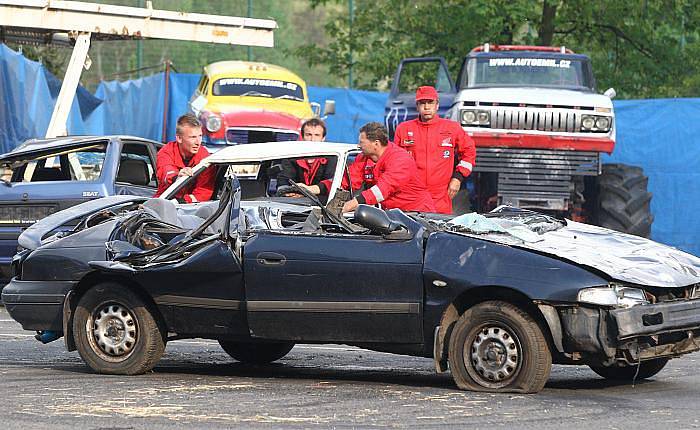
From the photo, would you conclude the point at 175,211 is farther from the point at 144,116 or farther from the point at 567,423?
the point at 144,116

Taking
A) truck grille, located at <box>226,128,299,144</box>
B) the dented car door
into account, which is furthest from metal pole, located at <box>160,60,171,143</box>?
the dented car door

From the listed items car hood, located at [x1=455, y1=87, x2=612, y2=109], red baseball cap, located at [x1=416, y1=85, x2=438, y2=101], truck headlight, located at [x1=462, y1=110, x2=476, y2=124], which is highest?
car hood, located at [x1=455, y1=87, x2=612, y2=109]

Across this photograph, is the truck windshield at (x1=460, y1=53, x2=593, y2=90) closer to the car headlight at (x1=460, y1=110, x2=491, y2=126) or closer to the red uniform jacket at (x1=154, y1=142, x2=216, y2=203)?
the car headlight at (x1=460, y1=110, x2=491, y2=126)

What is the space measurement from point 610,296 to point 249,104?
14.9 metres

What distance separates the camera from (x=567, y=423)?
743cm

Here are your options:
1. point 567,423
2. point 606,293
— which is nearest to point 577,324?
point 606,293

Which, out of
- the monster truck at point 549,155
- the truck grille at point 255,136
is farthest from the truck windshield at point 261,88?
the monster truck at point 549,155

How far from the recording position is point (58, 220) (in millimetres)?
10508

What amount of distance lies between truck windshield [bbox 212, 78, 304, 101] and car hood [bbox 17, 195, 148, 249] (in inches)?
487

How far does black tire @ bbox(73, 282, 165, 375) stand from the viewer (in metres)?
9.45

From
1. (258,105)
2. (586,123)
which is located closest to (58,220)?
(586,123)

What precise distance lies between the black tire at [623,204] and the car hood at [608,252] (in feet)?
25.8

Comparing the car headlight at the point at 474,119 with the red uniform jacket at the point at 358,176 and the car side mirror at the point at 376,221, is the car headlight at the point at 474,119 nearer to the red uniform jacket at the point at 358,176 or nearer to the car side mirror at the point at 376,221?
the red uniform jacket at the point at 358,176

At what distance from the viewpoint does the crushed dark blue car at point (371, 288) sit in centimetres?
827
